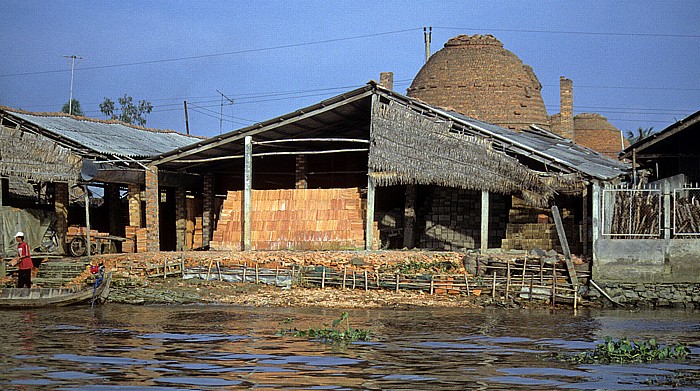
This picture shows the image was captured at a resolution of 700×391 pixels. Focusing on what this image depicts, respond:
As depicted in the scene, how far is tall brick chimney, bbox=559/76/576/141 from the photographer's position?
34.3m

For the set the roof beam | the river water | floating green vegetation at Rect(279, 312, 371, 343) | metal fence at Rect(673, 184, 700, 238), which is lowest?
the river water

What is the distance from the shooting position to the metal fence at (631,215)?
820 inches

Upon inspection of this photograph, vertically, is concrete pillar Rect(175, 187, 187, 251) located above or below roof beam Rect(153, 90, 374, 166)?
below

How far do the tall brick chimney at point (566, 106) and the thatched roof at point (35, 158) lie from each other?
61.5 ft

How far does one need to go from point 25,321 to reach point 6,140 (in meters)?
9.04

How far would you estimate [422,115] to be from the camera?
76.3ft

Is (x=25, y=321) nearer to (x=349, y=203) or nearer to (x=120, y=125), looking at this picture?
(x=349, y=203)

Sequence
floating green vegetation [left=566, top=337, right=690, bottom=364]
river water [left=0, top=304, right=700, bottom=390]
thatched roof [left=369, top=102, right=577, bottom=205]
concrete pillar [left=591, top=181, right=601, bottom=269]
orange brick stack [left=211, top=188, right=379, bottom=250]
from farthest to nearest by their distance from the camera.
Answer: orange brick stack [left=211, top=188, right=379, bottom=250] < thatched roof [left=369, top=102, right=577, bottom=205] < concrete pillar [left=591, top=181, right=601, bottom=269] < floating green vegetation [left=566, top=337, right=690, bottom=364] < river water [left=0, top=304, right=700, bottom=390]

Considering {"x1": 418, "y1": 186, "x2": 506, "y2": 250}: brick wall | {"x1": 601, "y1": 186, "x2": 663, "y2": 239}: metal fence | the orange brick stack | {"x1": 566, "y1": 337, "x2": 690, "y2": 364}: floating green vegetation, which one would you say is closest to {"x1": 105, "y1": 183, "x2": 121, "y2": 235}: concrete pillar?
the orange brick stack

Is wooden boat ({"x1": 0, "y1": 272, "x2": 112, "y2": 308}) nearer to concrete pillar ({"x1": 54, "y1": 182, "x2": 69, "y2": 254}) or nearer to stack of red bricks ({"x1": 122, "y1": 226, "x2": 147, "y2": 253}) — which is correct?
stack of red bricks ({"x1": 122, "y1": 226, "x2": 147, "y2": 253})

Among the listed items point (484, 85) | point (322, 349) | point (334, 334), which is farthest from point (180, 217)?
point (322, 349)

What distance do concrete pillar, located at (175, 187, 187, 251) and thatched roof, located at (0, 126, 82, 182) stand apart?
15.2 ft

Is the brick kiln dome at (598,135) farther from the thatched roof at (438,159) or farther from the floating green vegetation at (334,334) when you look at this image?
the floating green vegetation at (334,334)

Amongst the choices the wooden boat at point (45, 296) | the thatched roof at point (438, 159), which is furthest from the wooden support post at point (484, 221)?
the wooden boat at point (45, 296)
